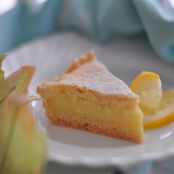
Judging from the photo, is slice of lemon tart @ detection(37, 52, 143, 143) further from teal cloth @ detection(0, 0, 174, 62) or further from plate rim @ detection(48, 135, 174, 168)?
teal cloth @ detection(0, 0, 174, 62)

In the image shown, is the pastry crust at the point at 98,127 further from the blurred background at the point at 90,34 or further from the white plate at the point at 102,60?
the blurred background at the point at 90,34

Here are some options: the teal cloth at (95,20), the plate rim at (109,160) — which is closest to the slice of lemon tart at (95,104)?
the plate rim at (109,160)

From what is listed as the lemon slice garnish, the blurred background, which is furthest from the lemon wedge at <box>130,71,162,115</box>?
the blurred background

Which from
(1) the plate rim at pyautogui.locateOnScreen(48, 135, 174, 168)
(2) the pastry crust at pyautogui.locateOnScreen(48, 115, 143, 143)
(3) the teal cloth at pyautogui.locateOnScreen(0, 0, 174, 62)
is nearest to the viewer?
(1) the plate rim at pyautogui.locateOnScreen(48, 135, 174, 168)

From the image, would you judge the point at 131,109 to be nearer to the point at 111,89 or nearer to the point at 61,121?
the point at 111,89

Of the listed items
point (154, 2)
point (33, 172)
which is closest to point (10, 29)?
point (154, 2)
